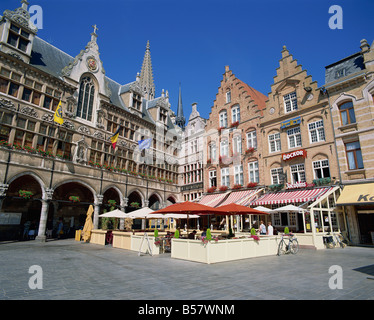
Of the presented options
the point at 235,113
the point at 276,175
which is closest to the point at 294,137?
the point at 276,175

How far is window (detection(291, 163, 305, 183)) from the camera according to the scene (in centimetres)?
2023

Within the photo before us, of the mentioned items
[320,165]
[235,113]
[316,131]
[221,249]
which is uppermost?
[235,113]

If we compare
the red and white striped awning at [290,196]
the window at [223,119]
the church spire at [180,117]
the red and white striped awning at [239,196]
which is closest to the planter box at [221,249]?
the red and white striped awning at [290,196]

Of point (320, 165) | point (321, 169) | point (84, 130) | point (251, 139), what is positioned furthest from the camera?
point (251, 139)

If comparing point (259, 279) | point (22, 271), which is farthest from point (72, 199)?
point (259, 279)

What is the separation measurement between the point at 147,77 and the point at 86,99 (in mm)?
49647

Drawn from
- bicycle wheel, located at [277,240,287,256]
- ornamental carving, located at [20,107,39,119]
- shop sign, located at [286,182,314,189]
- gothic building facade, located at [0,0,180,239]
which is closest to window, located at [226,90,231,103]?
gothic building facade, located at [0,0,180,239]

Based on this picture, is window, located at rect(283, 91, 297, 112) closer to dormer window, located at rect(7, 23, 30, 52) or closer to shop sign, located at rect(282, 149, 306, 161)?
shop sign, located at rect(282, 149, 306, 161)

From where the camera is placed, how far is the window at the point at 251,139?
24297 mm

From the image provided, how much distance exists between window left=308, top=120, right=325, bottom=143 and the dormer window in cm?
2485

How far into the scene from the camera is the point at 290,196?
19516mm

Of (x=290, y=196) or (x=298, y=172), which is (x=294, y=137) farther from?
(x=290, y=196)

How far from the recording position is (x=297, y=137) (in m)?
21.2
